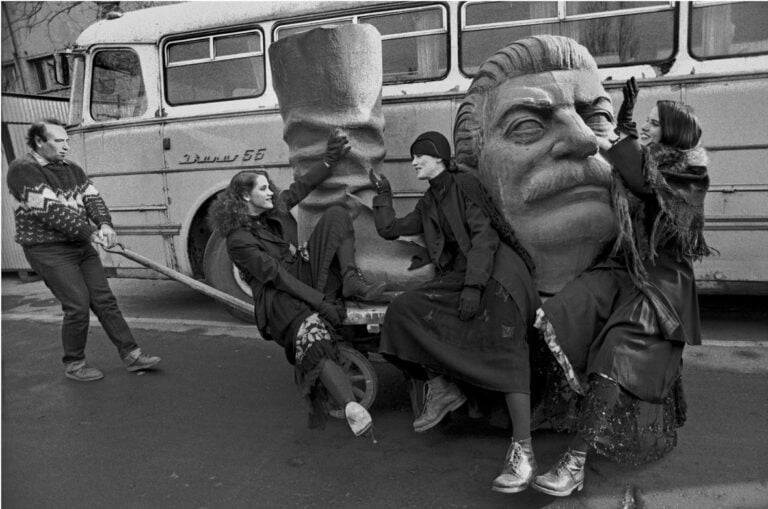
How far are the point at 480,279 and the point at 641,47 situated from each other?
301 centimetres

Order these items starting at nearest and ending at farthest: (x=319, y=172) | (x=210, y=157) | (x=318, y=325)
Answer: (x=318, y=325), (x=319, y=172), (x=210, y=157)

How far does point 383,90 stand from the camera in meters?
5.08

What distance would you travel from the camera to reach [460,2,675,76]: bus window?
4.56m

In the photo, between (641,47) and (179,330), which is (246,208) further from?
(641,47)

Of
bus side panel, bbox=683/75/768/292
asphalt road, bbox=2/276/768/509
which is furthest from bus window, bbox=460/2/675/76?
asphalt road, bbox=2/276/768/509

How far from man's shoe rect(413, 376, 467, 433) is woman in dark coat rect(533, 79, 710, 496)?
0.58 metres

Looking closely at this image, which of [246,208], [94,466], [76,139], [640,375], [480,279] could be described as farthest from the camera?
[76,139]

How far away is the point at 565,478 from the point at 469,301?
832 millimetres

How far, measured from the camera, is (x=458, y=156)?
10.8ft

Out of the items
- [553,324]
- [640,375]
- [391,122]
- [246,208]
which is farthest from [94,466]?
[391,122]

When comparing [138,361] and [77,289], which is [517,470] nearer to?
[138,361]

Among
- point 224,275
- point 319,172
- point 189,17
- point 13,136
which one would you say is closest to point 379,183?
point 319,172

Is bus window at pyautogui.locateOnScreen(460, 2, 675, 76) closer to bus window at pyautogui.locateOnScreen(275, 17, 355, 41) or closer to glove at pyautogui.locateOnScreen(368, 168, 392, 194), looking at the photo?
bus window at pyautogui.locateOnScreen(275, 17, 355, 41)

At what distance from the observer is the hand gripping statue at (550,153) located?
2.85 metres
